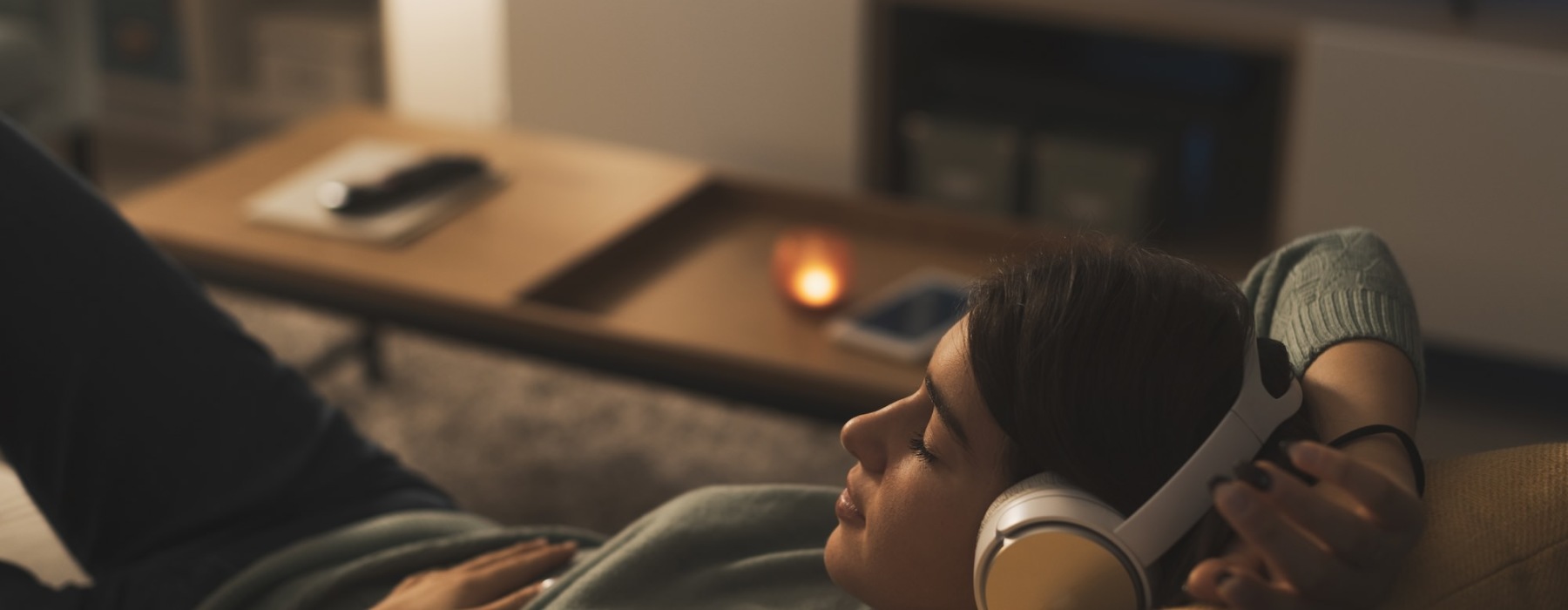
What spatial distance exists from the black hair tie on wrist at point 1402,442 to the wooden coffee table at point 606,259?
0.82 metres

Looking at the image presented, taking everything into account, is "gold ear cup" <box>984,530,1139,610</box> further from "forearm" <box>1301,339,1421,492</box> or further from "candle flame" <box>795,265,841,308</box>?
"candle flame" <box>795,265,841,308</box>

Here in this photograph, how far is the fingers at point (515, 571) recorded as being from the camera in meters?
1.09

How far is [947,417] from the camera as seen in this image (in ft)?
2.70

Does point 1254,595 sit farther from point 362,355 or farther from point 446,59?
point 446,59

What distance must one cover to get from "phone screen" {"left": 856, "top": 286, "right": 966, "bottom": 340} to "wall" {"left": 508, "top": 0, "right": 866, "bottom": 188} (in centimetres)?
94

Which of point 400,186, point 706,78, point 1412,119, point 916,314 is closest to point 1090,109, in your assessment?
point 1412,119

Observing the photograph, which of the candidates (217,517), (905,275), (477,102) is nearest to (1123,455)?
(217,517)

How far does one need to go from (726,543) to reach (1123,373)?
1.38 feet

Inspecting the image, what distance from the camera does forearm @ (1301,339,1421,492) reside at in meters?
0.79

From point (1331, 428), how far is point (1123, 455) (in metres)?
0.14

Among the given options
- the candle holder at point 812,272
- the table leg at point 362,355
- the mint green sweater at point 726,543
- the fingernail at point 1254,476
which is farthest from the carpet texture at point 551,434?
the fingernail at point 1254,476

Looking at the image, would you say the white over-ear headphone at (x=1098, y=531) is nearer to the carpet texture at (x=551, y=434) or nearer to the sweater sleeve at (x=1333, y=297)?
the sweater sleeve at (x=1333, y=297)

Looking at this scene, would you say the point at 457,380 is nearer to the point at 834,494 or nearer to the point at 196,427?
the point at 196,427

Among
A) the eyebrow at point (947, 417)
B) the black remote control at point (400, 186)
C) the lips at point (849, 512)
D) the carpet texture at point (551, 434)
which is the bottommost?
the carpet texture at point (551, 434)
